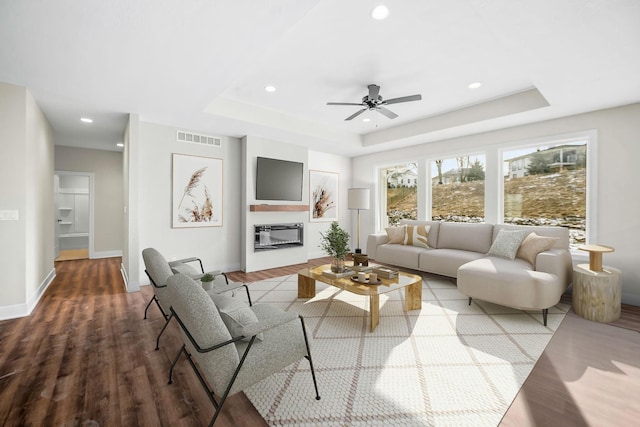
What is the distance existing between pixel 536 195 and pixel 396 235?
7.45 feet

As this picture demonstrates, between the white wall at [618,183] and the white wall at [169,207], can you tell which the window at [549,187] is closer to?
the white wall at [618,183]

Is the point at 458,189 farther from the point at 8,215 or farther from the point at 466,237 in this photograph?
the point at 8,215

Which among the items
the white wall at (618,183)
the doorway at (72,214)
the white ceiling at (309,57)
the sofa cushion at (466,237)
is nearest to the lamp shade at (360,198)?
the sofa cushion at (466,237)

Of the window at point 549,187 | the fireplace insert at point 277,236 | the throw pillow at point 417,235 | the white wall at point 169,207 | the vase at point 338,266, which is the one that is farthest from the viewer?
the fireplace insert at point 277,236

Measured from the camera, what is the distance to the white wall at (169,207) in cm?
421

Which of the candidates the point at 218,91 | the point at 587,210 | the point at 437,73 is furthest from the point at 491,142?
the point at 218,91

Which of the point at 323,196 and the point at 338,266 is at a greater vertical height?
the point at 323,196

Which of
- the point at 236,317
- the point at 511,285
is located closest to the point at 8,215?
the point at 236,317

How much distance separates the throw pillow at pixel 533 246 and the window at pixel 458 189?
1344 millimetres

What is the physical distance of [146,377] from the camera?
197 centimetres

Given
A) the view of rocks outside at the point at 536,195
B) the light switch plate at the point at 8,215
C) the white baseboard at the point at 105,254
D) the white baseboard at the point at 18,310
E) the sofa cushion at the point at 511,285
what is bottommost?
the white baseboard at the point at 18,310

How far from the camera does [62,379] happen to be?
1932 millimetres

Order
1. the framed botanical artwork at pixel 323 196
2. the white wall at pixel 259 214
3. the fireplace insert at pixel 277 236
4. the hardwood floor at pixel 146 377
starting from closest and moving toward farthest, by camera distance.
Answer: the hardwood floor at pixel 146 377 < the white wall at pixel 259 214 < the fireplace insert at pixel 277 236 < the framed botanical artwork at pixel 323 196

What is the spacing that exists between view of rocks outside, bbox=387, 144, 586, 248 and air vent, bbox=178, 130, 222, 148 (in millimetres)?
4384
